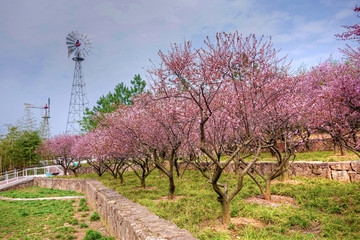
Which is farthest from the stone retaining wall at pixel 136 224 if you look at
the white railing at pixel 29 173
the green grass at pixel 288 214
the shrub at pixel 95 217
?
the white railing at pixel 29 173

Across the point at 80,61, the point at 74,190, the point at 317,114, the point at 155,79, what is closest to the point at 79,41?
the point at 80,61

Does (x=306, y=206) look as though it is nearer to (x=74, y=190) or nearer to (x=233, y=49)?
(x=233, y=49)

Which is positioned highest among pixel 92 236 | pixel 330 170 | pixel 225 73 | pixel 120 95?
pixel 120 95

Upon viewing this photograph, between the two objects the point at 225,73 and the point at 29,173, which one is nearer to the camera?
the point at 225,73

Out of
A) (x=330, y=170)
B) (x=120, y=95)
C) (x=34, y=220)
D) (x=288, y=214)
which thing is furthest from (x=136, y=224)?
(x=120, y=95)

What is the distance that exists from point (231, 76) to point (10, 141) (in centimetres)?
3185

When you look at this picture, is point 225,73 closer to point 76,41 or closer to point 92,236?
point 92,236

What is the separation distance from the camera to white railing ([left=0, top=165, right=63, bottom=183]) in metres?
23.9

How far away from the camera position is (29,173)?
27.6 m

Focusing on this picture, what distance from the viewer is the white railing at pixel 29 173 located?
23859 mm

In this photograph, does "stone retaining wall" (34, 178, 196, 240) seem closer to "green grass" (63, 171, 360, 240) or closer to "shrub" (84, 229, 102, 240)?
"shrub" (84, 229, 102, 240)

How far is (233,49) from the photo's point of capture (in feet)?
23.9

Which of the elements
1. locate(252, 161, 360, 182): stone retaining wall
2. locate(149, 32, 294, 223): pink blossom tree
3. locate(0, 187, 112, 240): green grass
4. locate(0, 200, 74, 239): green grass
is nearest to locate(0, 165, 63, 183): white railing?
locate(0, 200, 74, 239): green grass

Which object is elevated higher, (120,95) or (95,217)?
(120,95)
